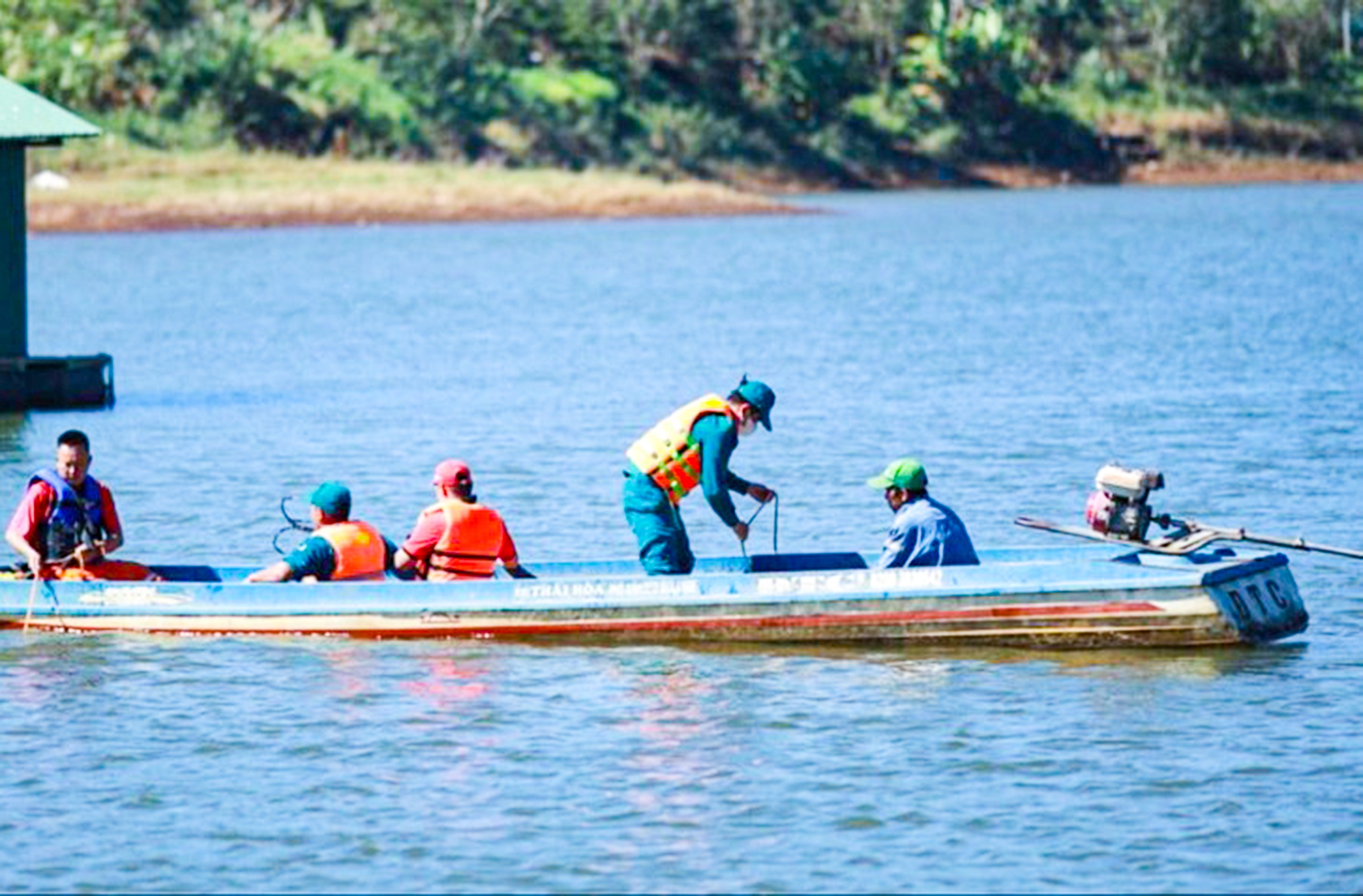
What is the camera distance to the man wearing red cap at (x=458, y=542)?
63.2 feet

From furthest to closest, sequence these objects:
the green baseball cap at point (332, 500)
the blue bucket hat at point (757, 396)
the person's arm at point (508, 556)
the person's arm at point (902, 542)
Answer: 1. the person's arm at point (508, 556)
2. the green baseball cap at point (332, 500)
3. the person's arm at point (902, 542)
4. the blue bucket hat at point (757, 396)

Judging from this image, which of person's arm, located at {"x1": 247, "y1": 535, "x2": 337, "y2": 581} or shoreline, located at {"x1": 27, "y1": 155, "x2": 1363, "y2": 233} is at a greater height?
shoreline, located at {"x1": 27, "y1": 155, "x2": 1363, "y2": 233}

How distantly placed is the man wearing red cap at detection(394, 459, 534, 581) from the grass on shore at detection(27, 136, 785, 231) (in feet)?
205

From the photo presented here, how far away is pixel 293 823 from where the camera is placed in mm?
15070

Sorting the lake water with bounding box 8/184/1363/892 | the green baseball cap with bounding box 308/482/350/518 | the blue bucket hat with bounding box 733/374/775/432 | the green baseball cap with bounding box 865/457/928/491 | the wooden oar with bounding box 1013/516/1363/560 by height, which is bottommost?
the lake water with bounding box 8/184/1363/892

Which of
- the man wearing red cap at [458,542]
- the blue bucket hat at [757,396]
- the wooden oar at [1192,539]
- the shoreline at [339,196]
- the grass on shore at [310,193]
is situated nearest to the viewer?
the blue bucket hat at [757,396]

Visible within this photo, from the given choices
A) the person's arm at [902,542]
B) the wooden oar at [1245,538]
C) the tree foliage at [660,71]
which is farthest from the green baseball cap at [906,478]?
the tree foliage at [660,71]

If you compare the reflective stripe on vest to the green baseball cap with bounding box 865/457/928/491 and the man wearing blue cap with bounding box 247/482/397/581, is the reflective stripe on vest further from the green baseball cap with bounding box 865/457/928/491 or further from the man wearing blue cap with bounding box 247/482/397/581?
the green baseball cap with bounding box 865/457/928/491

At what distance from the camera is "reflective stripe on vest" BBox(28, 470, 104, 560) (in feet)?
64.3

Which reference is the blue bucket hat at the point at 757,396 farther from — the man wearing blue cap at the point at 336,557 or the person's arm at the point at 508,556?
the man wearing blue cap at the point at 336,557

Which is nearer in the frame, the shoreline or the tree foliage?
the shoreline

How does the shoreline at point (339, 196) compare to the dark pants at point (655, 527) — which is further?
the shoreline at point (339, 196)

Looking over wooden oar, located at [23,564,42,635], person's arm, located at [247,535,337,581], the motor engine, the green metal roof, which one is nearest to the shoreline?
the green metal roof

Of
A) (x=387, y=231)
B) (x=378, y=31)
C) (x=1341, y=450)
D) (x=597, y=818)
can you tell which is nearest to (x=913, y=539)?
(x=597, y=818)
